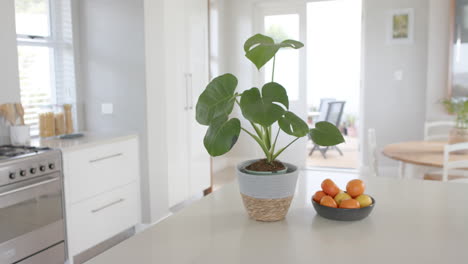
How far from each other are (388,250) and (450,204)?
54 centimetres

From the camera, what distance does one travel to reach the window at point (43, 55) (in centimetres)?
328

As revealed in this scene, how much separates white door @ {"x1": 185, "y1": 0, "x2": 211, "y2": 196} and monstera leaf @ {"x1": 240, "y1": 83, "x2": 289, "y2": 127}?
Result: 320cm

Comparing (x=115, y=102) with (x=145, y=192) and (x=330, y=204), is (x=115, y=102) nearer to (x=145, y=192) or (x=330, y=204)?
(x=145, y=192)

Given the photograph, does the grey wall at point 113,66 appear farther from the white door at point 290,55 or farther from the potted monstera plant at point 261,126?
the white door at point 290,55

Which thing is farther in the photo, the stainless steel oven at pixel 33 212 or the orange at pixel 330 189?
the stainless steel oven at pixel 33 212

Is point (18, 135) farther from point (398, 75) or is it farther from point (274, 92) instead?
point (398, 75)

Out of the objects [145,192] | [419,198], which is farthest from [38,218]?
[419,198]

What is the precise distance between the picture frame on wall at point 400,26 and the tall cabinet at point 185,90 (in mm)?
2256

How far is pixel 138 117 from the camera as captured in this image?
365cm

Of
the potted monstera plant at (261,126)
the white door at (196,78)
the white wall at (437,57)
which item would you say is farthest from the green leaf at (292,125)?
the white wall at (437,57)

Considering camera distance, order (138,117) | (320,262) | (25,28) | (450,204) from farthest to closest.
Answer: (138,117)
(25,28)
(450,204)
(320,262)

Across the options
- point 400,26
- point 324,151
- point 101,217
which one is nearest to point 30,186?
point 101,217

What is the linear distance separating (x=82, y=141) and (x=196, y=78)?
180cm

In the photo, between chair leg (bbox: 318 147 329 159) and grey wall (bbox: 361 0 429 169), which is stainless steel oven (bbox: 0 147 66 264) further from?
chair leg (bbox: 318 147 329 159)
